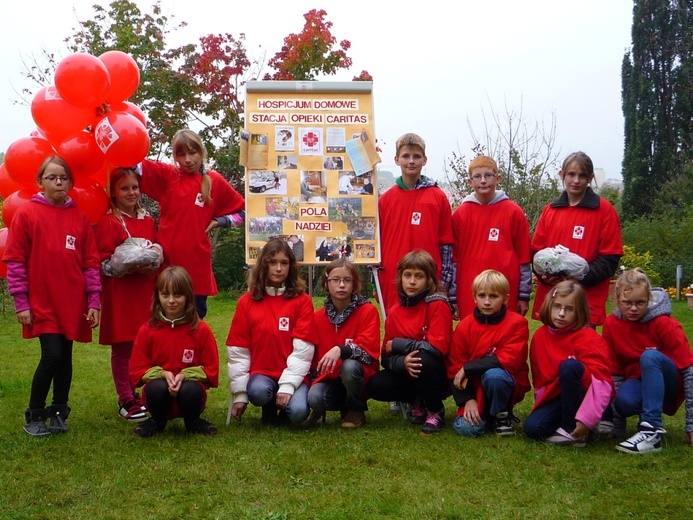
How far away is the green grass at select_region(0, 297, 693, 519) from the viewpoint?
10.6 ft

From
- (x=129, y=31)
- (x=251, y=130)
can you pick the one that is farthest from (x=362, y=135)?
(x=129, y=31)

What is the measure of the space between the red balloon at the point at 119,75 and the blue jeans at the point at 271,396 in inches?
81.9

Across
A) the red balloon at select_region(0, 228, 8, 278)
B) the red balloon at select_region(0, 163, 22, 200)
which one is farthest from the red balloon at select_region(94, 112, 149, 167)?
the red balloon at select_region(0, 228, 8, 278)

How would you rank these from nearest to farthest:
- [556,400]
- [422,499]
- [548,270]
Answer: [422,499]
[556,400]
[548,270]

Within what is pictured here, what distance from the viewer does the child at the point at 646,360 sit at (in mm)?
4098

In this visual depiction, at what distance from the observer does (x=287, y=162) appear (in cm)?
536

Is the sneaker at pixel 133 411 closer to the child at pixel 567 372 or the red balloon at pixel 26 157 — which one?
the red balloon at pixel 26 157

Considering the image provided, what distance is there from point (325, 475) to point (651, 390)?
6.50 ft

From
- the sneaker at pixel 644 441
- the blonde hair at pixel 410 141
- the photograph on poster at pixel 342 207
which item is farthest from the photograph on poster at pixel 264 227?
the sneaker at pixel 644 441

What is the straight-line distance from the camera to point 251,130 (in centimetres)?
536

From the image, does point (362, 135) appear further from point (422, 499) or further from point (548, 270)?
point (422, 499)

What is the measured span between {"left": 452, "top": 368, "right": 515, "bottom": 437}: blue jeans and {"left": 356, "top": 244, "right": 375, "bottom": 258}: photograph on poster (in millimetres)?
1354

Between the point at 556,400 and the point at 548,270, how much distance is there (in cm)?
84

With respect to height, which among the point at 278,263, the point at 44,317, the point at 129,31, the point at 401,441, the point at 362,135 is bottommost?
the point at 401,441
